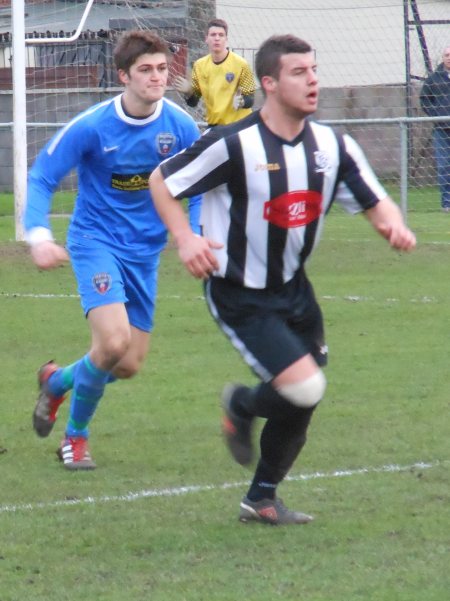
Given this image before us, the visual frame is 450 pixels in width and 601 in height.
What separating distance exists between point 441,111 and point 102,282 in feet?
43.2

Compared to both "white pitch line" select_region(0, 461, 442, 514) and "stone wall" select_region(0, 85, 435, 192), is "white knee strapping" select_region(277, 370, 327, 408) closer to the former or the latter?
"white pitch line" select_region(0, 461, 442, 514)

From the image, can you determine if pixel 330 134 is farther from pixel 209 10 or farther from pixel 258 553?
pixel 209 10

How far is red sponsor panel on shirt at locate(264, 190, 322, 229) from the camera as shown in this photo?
5.11 metres

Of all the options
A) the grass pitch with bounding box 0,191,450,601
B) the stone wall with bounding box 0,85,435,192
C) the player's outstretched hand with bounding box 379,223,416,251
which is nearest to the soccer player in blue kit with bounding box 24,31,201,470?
the grass pitch with bounding box 0,191,450,601

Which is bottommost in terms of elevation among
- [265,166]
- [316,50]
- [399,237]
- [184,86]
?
[399,237]

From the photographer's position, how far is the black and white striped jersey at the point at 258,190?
508 centimetres

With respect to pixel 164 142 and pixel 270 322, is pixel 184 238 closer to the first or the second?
pixel 270 322

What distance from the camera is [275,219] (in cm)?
512

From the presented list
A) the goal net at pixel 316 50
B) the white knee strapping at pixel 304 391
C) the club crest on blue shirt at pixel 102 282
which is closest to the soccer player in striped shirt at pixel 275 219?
the white knee strapping at pixel 304 391

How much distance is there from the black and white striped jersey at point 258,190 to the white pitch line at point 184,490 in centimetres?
114

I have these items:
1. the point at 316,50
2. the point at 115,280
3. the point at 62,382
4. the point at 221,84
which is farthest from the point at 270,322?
the point at 316,50

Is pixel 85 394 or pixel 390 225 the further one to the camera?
pixel 85 394

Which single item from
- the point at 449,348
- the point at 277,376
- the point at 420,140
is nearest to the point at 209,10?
the point at 420,140

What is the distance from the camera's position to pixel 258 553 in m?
4.96
